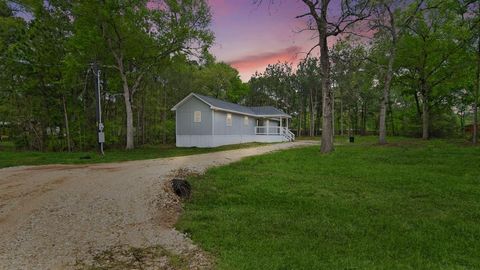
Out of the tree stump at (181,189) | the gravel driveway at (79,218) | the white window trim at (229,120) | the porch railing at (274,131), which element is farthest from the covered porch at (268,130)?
the tree stump at (181,189)

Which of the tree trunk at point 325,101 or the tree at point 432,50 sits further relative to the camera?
the tree at point 432,50

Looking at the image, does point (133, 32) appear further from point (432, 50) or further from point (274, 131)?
point (432, 50)

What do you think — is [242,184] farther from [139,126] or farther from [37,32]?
[139,126]

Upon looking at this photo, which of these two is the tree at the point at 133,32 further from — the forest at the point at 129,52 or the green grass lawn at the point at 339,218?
the green grass lawn at the point at 339,218

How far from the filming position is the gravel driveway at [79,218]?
3.90 meters

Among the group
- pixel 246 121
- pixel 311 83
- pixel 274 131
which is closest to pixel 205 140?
pixel 246 121

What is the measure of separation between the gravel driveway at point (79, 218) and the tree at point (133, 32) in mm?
12772

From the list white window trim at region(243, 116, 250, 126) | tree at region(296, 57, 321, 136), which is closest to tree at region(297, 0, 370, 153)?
white window trim at region(243, 116, 250, 126)

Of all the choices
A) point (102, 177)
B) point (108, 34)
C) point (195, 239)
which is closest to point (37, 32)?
point (108, 34)

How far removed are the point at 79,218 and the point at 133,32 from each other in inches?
684

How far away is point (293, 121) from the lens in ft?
194

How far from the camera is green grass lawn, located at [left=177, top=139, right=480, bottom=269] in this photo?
3.75 metres

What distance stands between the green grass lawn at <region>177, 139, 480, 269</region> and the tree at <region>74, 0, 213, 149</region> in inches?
537

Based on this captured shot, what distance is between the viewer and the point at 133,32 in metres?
19.8
